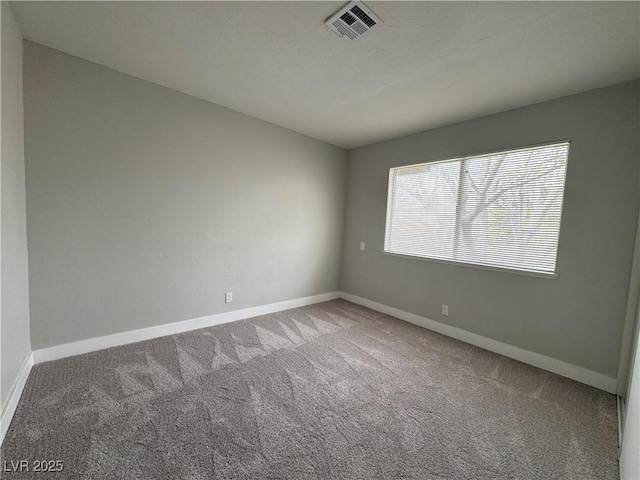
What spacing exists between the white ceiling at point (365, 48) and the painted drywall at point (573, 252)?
233 millimetres

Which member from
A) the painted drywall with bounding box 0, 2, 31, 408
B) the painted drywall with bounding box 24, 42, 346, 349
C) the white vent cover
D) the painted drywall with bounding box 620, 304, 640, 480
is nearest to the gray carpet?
the painted drywall with bounding box 620, 304, 640, 480

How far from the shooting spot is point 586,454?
1.56m

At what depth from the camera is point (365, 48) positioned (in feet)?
6.35

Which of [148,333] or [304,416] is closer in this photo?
[304,416]

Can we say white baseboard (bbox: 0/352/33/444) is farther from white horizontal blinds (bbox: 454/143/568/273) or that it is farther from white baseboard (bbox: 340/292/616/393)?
white horizontal blinds (bbox: 454/143/568/273)

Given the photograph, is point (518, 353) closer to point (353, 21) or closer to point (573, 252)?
point (573, 252)

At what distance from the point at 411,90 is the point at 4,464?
374 centimetres

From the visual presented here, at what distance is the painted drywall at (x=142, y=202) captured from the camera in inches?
85.6

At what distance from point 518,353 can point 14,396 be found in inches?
164

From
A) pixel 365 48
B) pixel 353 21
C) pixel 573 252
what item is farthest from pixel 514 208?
pixel 353 21

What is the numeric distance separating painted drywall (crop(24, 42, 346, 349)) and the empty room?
0.8 inches

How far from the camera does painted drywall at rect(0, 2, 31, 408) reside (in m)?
1.59

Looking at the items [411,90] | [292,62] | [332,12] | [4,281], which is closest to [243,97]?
[292,62]

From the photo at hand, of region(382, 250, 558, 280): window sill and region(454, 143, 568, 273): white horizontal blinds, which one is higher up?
region(454, 143, 568, 273): white horizontal blinds
